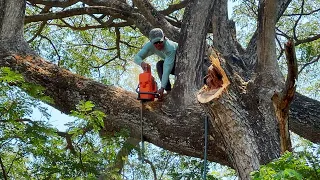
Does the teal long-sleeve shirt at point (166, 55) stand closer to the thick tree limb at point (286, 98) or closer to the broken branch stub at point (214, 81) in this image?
the broken branch stub at point (214, 81)

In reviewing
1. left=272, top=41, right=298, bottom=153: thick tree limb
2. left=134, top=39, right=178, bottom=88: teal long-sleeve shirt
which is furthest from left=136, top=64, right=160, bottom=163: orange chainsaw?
left=272, top=41, right=298, bottom=153: thick tree limb

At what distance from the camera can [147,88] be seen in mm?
5098

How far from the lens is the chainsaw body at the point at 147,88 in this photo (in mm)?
4914

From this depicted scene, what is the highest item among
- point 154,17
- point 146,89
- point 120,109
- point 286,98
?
point 154,17

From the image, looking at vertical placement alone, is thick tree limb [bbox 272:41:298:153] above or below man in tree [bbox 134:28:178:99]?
below

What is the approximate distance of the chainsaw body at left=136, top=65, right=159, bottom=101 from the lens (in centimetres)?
491

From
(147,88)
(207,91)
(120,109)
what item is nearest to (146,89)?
(147,88)

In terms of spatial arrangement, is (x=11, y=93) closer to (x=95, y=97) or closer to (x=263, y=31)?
(x=95, y=97)

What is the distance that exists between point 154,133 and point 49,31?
208 inches

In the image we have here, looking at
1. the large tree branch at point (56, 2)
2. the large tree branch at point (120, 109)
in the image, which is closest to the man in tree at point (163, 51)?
the large tree branch at point (120, 109)

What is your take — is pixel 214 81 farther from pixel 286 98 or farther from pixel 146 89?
pixel 146 89

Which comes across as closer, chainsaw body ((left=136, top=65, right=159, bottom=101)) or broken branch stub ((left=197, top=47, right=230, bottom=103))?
broken branch stub ((left=197, top=47, right=230, bottom=103))

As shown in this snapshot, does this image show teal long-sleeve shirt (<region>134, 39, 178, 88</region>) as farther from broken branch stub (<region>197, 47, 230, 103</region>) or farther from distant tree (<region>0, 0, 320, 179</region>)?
broken branch stub (<region>197, 47, 230, 103</region>)

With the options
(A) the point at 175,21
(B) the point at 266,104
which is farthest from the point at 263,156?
(A) the point at 175,21
